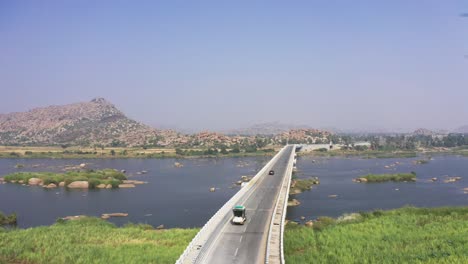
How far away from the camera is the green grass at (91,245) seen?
3159 cm

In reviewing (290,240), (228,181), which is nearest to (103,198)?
(228,181)

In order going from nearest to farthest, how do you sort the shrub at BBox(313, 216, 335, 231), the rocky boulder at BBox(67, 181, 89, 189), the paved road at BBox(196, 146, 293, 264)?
1. the paved road at BBox(196, 146, 293, 264)
2. the shrub at BBox(313, 216, 335, 231)
3. the rocky boulder at BBox(67, 181, 89, 189)

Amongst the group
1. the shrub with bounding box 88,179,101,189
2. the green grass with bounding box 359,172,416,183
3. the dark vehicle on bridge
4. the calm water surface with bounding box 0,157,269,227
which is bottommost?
the calm water surface with bounding box 0,157,269,227

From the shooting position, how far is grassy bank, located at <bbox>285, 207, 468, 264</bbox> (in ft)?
97.3

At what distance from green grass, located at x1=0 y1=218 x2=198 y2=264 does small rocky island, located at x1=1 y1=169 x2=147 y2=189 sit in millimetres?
44068

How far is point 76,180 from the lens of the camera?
87812 mm

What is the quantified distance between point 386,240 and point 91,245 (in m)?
25.3

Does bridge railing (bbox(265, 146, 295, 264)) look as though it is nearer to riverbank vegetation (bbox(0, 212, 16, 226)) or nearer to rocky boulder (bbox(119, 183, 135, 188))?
riverbank vegetation (bbox(0, 212, 16, 226))

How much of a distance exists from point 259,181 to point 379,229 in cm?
2750

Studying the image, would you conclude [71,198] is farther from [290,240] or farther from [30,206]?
[290,240]

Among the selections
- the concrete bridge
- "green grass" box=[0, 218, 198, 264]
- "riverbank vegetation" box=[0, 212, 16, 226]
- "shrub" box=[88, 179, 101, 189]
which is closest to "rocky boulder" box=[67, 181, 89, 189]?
"shrub" box=[88, 179, 101, 189]

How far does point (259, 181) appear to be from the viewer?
66.1m

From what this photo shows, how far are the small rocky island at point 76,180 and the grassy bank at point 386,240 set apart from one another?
170 feet

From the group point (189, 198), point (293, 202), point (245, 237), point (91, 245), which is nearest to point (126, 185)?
point (189, 198)
